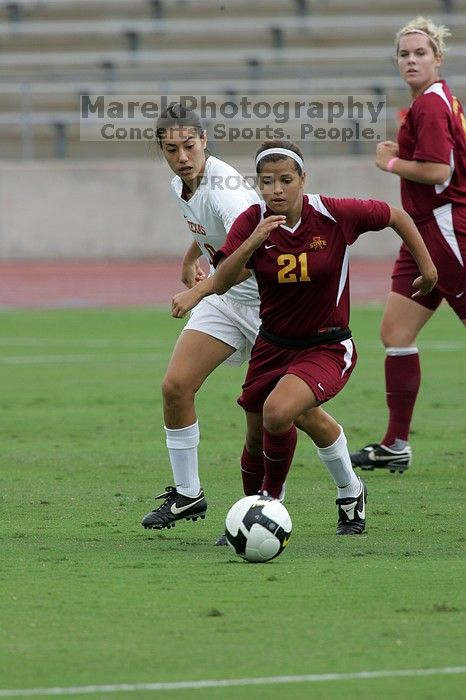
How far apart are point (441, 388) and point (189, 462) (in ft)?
18.3

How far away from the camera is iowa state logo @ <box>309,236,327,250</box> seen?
6148 mm

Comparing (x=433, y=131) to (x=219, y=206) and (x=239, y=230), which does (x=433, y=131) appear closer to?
(x=219, y=206)

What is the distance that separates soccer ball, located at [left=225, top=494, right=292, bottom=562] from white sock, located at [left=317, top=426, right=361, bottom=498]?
675mm

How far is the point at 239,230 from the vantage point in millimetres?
6125

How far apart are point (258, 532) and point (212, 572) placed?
286 millimetres

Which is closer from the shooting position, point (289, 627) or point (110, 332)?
point (289, 627)

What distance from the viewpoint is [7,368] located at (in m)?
13.3

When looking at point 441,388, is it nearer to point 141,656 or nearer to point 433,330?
point 433,330

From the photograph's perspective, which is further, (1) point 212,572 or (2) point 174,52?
(2) point 174,52

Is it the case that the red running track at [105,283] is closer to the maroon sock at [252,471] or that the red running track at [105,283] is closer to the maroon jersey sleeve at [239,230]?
the maroon sock at [252,471]

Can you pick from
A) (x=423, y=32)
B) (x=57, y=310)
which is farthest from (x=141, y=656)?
(x=57, y=310)

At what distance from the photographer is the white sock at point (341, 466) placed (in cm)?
638

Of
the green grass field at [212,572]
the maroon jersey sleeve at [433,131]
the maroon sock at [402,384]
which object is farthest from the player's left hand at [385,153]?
the green grass field at [212,572]
